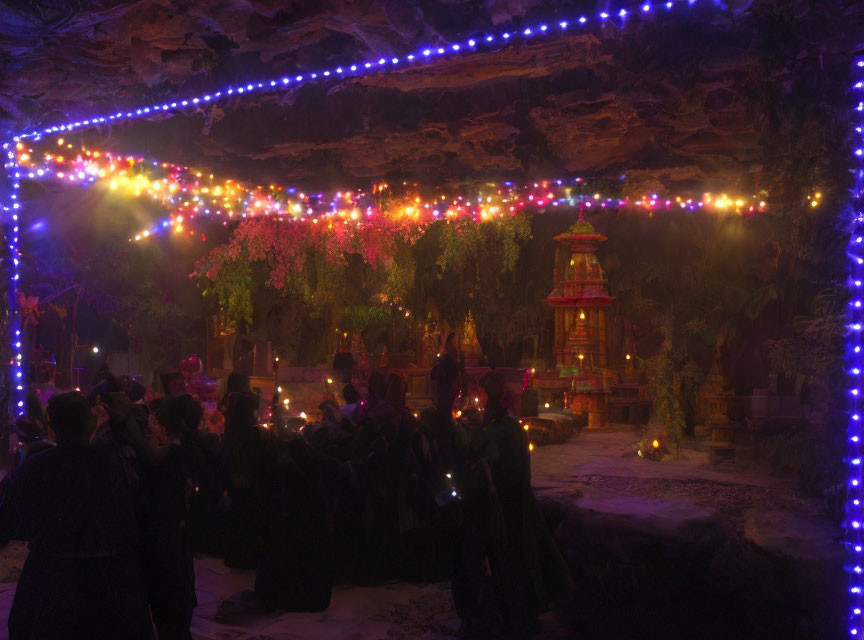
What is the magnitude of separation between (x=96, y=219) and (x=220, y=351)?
433cm

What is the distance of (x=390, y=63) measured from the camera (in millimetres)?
5020

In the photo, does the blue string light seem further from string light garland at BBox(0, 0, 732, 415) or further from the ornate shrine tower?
the ornate shrine tower

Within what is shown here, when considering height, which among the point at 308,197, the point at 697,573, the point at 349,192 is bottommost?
the point at 697,573

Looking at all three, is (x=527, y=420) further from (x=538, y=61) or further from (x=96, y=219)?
(x=96, y=219)

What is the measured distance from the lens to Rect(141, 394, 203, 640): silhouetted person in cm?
358

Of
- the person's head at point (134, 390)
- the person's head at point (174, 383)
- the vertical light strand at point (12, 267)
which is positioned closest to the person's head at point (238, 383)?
the person's head at point (174, 383)

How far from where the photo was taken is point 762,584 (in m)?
4.37

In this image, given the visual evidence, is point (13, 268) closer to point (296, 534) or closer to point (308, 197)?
point (296, 534)

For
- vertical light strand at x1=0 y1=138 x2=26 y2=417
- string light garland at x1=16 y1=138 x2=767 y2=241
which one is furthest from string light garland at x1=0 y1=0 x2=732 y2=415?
string light garland at x1=16 y1=138 x2=767 y2=241

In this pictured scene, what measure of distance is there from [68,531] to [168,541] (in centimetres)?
76

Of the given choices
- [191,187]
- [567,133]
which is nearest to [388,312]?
[191,187]

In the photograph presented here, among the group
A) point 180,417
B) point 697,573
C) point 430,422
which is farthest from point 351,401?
point 697,573

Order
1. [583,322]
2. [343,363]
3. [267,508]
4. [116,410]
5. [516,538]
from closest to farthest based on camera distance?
[116,410] < [516,538] < [267,508] < [583,322] < [343,363]

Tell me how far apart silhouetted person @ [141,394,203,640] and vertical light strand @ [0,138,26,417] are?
357 cm
